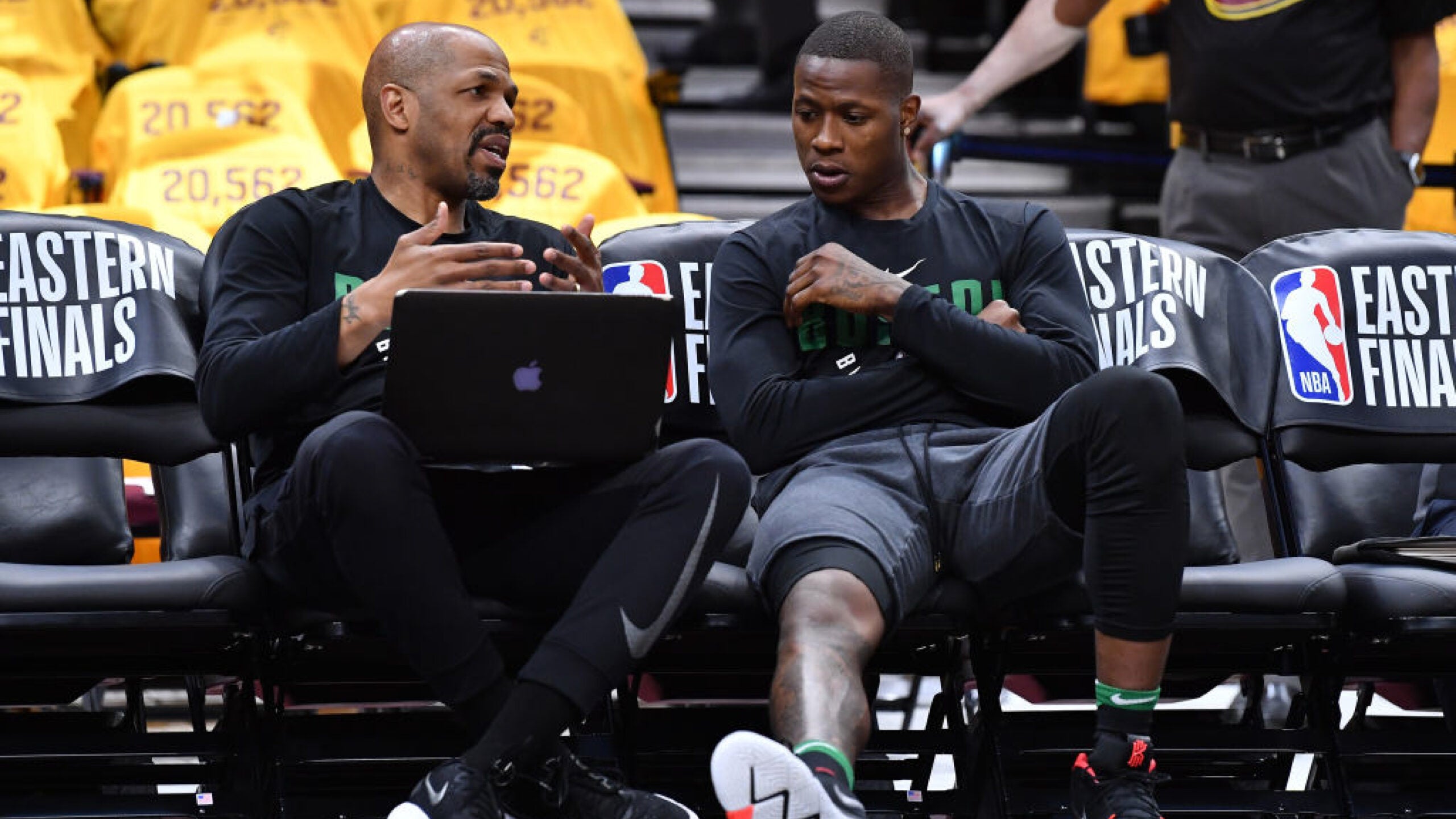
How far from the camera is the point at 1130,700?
8.71 feet

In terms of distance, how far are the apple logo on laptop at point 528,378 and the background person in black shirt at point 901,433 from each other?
44 cm

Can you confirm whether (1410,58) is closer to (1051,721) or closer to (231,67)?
(1051,721)

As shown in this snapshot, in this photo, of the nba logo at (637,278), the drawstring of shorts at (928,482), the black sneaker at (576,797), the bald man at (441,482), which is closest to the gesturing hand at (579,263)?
the bald man at (441,482)

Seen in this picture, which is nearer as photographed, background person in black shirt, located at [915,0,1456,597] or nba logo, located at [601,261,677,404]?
nba logo, located at [601,261,677,404]

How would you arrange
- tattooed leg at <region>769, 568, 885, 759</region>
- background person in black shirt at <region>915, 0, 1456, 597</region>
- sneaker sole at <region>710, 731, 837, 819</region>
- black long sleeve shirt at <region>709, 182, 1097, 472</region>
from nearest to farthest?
sneaker sole at <region>710, 731, 837, 819</region>
tattooed leg at <region>769, 568, 885, 759</region>
black long sleeve shirt at <region>709, 182, 1097, 472</region>
background person in black shirt at <region>915, 0, 1456, 597</region>

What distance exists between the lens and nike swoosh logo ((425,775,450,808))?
7.95 ft

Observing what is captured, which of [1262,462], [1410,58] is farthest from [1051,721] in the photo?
[1410,58]

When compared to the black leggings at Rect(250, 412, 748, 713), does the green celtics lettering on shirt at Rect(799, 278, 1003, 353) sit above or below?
above

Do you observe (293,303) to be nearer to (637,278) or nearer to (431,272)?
(431,272)

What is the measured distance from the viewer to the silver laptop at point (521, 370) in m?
2.56

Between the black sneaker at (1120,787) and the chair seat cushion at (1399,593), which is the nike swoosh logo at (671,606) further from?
the chair seat cushion at (1399,593)

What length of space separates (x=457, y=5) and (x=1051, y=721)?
3.41 m

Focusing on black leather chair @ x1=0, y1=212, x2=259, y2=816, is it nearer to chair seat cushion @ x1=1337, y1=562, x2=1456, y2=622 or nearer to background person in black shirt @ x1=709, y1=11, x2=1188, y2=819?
background person in black shirt @ x1=709, y1=11, x2=1188, y2=819

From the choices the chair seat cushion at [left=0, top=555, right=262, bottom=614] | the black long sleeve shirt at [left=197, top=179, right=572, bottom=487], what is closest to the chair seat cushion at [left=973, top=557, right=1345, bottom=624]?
the black long sleeve shirt at [left=197, top=179, right=572, bottom=487]
